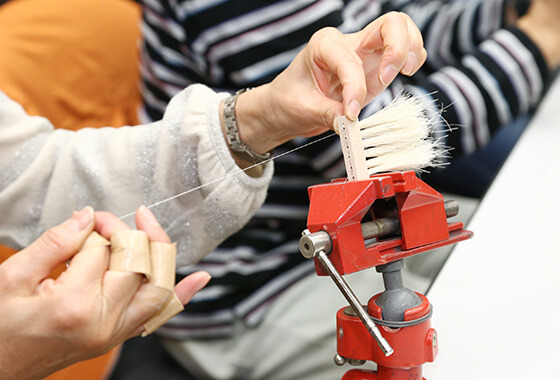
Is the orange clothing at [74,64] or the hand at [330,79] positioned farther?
the orange clothing at [74,64]

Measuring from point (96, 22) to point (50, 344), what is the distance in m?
0.52

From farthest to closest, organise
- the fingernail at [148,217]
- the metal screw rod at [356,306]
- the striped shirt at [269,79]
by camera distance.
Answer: the striped shirt at [269,79] < the fingernail at [148,217] < the metal screw rod at [356,306]

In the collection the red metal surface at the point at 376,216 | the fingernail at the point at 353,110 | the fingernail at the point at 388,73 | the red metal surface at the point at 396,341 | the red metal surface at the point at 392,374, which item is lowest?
the red metal surface at the point at 392,374

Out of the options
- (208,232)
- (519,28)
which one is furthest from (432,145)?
(519,28)

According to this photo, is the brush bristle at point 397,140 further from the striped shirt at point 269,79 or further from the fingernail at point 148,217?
the fingernail at point 148,217

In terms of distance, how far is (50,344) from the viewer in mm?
382

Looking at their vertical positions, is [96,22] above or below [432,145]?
above

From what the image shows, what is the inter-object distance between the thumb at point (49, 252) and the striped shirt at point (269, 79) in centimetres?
22

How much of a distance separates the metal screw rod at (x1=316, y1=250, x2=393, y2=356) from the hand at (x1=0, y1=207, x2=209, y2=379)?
140 mm

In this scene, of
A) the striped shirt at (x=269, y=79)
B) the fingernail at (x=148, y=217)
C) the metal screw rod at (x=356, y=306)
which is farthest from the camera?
the striped shirt at (x=269, y=79)

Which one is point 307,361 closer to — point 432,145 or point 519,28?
point 432,145

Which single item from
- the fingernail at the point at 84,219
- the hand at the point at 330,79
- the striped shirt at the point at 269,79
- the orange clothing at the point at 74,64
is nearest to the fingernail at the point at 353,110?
the hand at the point at 330,79

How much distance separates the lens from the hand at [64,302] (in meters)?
0.37

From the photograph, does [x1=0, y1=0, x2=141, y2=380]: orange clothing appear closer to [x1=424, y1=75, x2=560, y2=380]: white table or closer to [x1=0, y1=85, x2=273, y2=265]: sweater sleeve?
[x1=0, y1=85, x2=273, y2=265]: sweater sleeve
